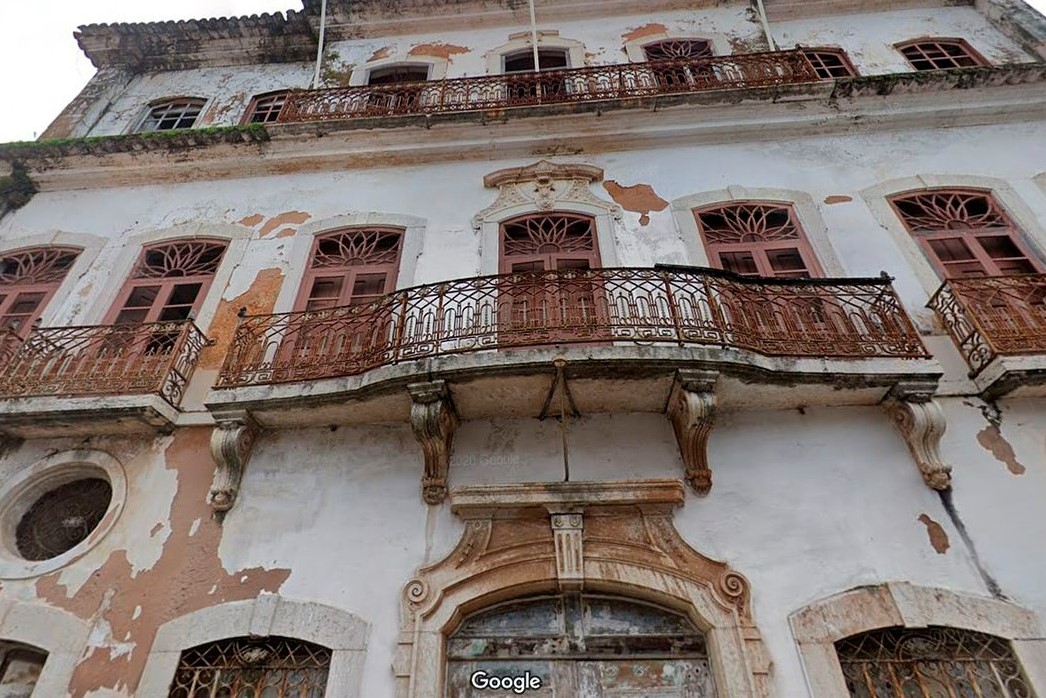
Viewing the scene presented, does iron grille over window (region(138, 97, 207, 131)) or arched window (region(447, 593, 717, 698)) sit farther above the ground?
iron grille over window (region(138, 97, 207, 131))

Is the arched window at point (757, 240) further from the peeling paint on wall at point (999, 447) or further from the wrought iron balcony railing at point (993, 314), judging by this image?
the peeling paint on wall at point (999, 447)

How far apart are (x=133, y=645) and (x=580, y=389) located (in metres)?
4.29

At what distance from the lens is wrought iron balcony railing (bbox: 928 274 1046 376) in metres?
5.21

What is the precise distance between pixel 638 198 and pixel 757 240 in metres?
1.57

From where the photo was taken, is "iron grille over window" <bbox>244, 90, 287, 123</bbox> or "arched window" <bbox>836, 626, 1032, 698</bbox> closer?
"arched window" <bbox>836, 626, 1032, 698</bbox>

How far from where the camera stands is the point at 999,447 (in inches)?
201

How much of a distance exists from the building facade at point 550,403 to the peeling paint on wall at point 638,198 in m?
0.05

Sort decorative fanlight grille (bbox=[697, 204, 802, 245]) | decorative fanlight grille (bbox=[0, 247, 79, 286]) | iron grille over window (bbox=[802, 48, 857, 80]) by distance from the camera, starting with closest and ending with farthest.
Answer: decorative fanlight grille (bbox=[697, 204, 802, 245]) → decorative fanlight grille (bbox=[0, 247, 79, 286]) → iron grille over window (bbox=[802, 48, 857, 80])

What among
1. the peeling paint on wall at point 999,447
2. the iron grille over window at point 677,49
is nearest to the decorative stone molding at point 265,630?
the peeling paint on wall at point 999,447

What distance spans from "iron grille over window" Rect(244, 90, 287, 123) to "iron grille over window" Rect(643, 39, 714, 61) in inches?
250

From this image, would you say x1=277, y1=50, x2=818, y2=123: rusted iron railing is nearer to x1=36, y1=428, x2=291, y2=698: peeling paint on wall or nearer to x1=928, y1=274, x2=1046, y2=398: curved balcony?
x1=928, y1=274, x2=1046, y2=398: curved balcony

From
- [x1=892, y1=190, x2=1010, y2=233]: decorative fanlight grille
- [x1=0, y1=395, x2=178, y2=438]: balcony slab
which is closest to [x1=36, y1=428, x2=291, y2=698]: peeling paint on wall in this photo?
[x1=0, y1=395, x2=178, y2=438]: balcony slab

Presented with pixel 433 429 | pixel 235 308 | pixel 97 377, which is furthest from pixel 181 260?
pixel 433 429

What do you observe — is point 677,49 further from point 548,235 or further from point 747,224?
point 548,235
